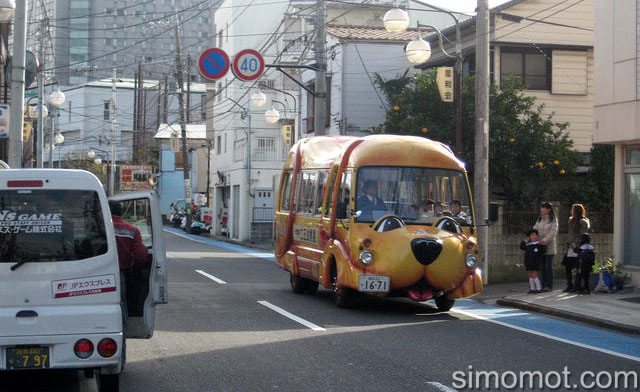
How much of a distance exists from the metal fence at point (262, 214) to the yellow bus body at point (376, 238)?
26667 mm

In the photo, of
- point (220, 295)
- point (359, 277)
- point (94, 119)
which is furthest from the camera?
point (94, 119)

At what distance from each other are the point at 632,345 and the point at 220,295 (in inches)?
317

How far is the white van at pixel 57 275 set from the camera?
6.94 m

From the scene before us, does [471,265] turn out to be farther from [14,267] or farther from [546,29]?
[546,29]

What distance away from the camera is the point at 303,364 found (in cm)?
941

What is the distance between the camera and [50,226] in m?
7.13

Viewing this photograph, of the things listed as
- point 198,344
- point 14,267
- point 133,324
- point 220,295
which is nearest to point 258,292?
point 220,295

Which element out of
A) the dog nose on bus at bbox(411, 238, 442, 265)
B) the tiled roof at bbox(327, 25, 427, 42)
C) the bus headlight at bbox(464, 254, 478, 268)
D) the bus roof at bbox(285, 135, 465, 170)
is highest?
the tiled roof at bbox(327, 25, 427, 42)

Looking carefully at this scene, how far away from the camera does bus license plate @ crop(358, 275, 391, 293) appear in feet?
44.9

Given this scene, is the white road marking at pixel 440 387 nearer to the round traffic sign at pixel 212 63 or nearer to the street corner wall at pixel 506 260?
the street corner wall at pixel 506 260

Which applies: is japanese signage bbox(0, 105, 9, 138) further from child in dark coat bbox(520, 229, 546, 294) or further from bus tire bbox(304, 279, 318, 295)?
child in dark coat bbox(520, 229, 546, 294)

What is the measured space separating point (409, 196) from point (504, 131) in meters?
11.0

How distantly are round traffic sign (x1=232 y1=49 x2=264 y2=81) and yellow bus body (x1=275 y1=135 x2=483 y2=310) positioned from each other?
778 centimetres
